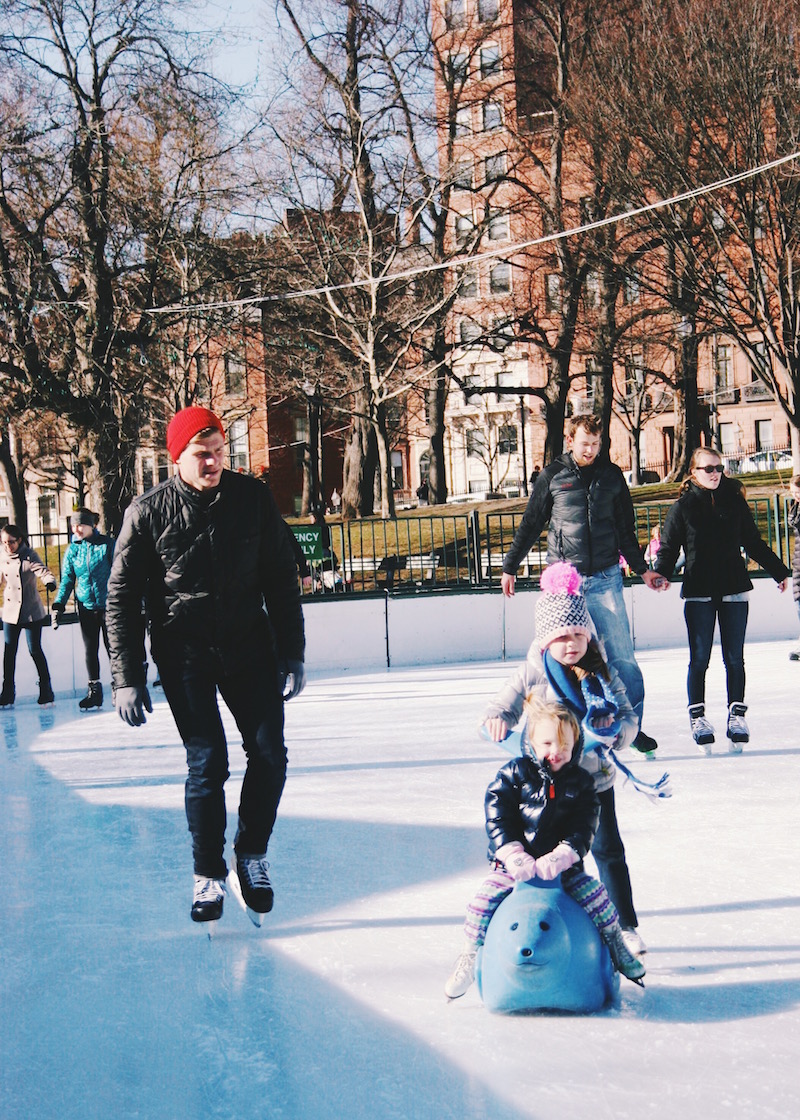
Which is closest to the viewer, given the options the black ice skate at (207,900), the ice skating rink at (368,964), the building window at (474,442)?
the ice skating rink at (368,964)

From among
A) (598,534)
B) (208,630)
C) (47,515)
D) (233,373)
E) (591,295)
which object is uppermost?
(591,295)

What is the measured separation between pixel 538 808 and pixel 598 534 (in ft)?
10.7

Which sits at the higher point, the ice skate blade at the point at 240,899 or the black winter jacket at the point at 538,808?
the black winter jacket at the point at 538,808

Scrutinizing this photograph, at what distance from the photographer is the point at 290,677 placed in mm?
4031

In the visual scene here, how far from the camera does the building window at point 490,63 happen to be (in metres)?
24.2

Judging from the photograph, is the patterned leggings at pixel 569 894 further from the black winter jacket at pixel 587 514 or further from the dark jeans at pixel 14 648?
the dark jeans at pixel 14 648

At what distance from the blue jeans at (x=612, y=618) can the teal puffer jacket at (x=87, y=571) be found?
4614mm

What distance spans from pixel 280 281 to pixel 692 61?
692cm

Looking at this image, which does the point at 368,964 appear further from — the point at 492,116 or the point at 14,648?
the point at 492,116

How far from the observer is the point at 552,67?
79.5ft

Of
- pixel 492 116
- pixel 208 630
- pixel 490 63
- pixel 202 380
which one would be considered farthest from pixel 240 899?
pixel 492 116

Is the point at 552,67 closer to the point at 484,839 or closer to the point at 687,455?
the point at 687,455

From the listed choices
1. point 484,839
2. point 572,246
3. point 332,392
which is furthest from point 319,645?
point 332,392

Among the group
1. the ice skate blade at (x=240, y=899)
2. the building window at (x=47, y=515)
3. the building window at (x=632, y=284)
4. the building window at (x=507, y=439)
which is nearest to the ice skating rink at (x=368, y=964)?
the ice skate blade at (x=240, y=899)
